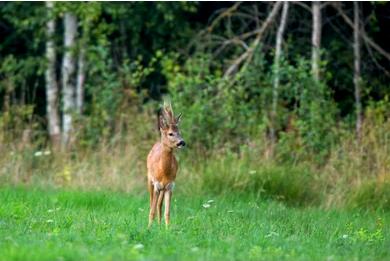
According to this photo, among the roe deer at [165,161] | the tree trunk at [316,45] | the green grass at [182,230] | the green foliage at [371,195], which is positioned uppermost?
the tree trunk at [316,45]

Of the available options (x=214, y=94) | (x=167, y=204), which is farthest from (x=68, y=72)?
(x=167, y=204)

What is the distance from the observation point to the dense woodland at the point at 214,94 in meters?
16.9

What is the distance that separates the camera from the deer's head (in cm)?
1272

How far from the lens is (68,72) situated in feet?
75.5

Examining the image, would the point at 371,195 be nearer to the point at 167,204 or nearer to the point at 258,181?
the point at 258,181

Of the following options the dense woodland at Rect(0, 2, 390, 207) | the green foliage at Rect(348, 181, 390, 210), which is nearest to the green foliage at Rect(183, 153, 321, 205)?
the dense woodland at Rect(0, 2, 390, 207)

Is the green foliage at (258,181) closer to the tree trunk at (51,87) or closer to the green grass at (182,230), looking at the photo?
the green grass at (182,230)

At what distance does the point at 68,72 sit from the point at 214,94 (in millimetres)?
4127

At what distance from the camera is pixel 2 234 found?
410 inches

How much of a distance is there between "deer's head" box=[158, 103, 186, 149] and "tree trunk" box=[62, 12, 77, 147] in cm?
918

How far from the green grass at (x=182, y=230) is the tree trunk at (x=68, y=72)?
7087 millimetres

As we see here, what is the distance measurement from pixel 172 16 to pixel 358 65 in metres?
4.13

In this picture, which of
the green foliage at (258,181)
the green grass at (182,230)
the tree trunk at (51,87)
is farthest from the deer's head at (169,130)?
the tree trunk at (51,87)

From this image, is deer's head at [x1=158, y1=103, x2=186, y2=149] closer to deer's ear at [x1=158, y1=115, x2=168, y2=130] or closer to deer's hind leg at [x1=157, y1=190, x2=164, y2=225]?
deer's ear at [x1=158, y1=115, x2=168, y2=130]
